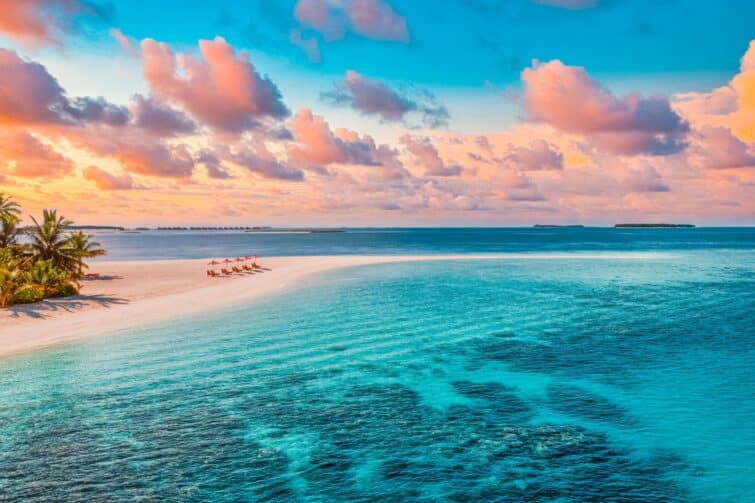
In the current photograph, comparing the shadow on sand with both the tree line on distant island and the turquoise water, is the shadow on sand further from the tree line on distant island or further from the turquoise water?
the turquoise water

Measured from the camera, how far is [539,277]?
2955 inches

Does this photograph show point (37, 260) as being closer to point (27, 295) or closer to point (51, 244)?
point (51, 244)

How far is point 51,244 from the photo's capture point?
2138 inches

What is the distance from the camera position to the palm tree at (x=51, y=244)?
5375cm

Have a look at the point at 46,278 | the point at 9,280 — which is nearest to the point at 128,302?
the point at 46,278

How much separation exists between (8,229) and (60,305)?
17418 millimetres

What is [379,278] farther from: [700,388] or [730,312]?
[700,388]

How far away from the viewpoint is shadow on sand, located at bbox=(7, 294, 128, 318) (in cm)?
3984

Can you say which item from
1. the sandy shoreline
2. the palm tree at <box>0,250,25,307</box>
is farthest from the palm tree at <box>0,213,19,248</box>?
the palm tree at <box>0,250,25,307</box>

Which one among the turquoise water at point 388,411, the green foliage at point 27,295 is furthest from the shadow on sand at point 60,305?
the turquoise water at point 388,411

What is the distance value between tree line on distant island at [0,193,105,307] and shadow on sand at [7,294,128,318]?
121 cm

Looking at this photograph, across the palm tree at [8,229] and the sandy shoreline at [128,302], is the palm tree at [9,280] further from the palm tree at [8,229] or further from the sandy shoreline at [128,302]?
the palm tree at [8,229]

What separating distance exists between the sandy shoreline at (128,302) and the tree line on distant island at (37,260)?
5.03 ft

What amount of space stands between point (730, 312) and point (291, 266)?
64296mm
